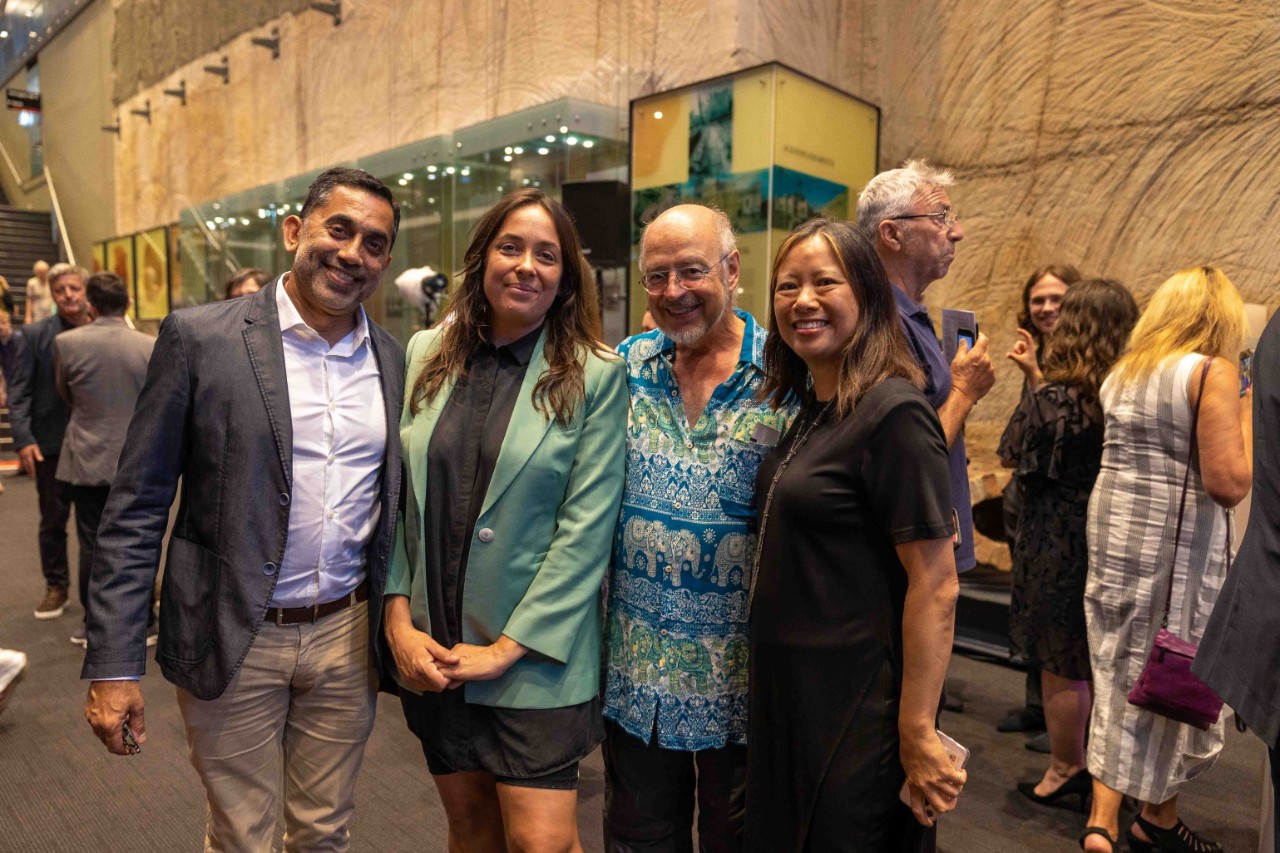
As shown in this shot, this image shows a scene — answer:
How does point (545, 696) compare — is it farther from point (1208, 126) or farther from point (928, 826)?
point (1208, 126)

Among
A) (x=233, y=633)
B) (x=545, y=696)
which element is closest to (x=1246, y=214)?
(x=545, y=696)

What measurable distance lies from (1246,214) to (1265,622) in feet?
14.4

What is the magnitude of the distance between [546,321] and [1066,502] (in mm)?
2130

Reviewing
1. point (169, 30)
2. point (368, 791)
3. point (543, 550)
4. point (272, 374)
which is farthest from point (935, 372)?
point (169, 30)

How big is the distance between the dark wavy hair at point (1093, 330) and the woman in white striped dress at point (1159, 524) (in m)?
0.25

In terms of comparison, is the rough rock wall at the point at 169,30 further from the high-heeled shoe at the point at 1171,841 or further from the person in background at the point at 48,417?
the high-heeled shoe at the point at 1171,841

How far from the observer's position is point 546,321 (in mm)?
1867

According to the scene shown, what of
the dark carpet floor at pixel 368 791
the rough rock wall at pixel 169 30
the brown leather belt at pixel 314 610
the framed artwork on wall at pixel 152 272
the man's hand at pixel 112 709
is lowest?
the dark carpet floor at pixel 368 791

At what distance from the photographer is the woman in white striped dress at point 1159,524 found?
2.42 metres

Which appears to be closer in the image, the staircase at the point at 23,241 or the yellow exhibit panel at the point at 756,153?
the yellow exhibit panel at the point at 756,153

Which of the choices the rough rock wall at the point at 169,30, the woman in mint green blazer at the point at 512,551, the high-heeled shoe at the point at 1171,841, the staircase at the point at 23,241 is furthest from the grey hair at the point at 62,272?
the staircase at the point at 23,241

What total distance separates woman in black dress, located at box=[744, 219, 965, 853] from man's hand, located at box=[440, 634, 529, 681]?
0.46 metres

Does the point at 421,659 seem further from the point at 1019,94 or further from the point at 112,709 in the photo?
the point at 1019,94

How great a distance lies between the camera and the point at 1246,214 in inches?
186
